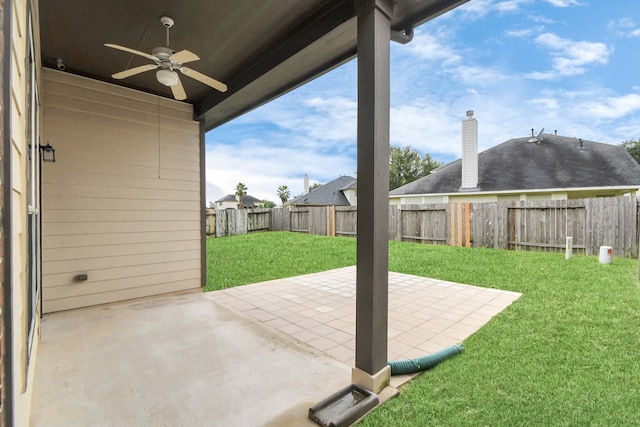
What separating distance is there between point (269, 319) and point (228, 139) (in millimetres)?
27351

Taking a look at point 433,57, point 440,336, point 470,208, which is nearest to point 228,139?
point 433,57

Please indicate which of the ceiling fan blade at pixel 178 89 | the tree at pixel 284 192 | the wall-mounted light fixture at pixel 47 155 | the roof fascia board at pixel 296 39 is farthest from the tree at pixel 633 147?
the tree at pixel 284 192

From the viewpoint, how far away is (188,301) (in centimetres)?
403

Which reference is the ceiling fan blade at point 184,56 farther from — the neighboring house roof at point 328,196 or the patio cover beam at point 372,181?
the neighboring house roof at point 328,196

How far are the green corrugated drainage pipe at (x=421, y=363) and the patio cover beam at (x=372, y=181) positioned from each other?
0.20 meters

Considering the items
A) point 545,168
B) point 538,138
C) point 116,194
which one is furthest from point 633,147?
point 116,194

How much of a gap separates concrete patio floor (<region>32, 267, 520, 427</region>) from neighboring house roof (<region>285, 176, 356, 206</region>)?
61.6ft

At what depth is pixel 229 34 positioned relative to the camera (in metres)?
2.74

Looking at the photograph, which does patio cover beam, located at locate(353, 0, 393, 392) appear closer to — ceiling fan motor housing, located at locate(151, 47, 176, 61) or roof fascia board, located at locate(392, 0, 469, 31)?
roof fascia board, located at locate(392, 0, 469, 31)

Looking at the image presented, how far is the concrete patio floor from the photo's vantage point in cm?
185

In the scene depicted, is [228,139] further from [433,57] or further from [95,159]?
[95,159]

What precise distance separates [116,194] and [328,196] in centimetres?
2034

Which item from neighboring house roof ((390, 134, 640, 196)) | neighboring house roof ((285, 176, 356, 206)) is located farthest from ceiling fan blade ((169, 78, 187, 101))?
neighboring house roof ((285, 176, 356, 206))

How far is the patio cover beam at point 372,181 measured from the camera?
188 cm
